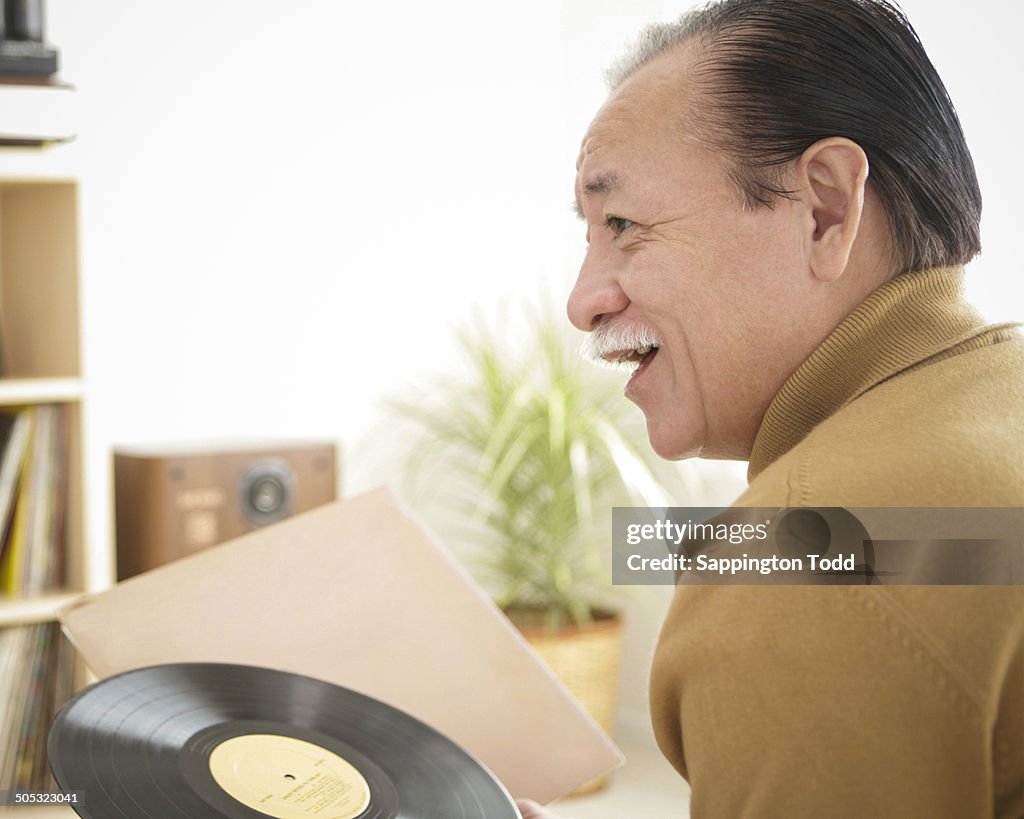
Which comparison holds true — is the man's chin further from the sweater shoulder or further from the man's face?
the sweater shoulder

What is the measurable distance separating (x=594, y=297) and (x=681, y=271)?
9cm

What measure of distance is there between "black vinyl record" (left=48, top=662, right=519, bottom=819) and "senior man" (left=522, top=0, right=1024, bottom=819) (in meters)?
0.13

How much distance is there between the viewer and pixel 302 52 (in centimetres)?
317

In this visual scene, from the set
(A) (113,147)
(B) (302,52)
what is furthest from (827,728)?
(B) (302,52)

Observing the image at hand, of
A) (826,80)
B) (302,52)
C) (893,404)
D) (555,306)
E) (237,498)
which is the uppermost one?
(302,52)

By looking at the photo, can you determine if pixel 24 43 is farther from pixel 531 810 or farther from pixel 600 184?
pixel 531 810

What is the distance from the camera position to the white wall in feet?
9.41

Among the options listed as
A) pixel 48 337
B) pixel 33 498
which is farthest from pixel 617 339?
pixel 48 337

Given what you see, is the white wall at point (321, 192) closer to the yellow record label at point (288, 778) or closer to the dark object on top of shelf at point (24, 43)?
the dark object on top of shelf at point (24, 43)

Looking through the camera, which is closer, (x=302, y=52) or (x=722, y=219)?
(x=722, y=219)

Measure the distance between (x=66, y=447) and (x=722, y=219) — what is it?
1.88 metres

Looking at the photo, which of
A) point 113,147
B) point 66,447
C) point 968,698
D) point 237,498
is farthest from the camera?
point 113,147

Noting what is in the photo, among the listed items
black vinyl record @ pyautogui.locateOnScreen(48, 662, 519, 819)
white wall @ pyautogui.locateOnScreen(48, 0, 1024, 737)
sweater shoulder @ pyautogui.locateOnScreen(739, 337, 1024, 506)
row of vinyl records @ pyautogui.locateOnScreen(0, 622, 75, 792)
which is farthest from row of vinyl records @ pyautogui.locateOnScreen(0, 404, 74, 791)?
sweater shoulder @ pyautogui.locateOnScreen(739, 337, 1024, 506)

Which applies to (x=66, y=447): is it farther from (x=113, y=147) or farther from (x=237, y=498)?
(x=113, y=147)
